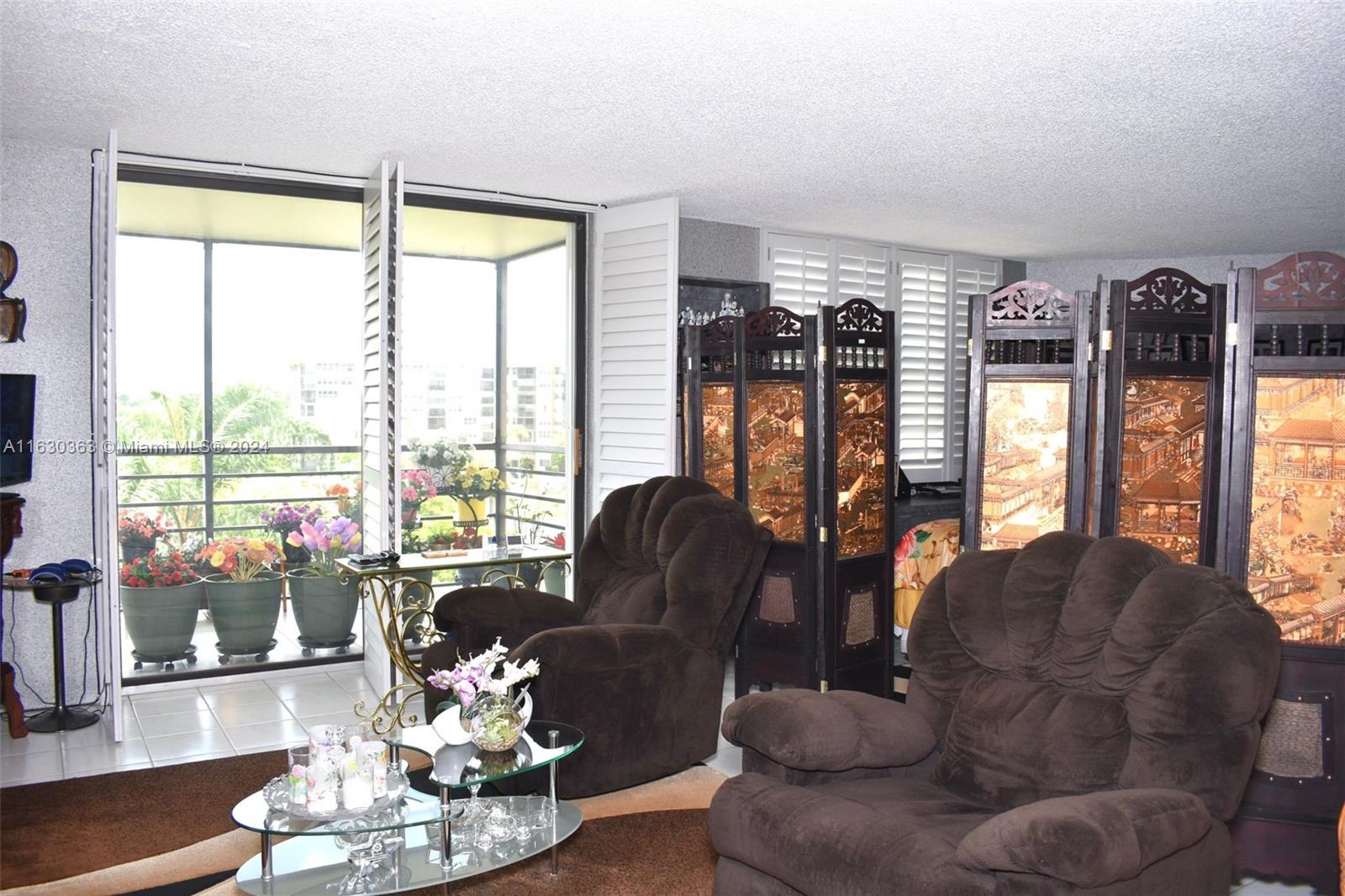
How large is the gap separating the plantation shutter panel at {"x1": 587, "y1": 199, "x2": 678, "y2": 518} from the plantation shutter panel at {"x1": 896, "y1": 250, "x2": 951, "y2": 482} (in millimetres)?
2156

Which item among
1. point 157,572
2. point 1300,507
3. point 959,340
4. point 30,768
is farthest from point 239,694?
point 959,340

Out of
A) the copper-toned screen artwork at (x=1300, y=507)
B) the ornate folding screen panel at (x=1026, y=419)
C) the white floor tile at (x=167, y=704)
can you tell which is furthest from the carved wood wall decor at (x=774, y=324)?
the white floor tile at (x=167, y=704)

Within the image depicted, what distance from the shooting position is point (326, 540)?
5.77 m

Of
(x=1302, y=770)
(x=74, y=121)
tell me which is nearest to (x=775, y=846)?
(x=1302, y=770)

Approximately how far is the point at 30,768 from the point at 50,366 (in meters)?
1.69

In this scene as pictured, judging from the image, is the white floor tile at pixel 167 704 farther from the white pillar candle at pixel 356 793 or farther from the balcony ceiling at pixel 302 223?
the white pillar candle at pixel 356 793

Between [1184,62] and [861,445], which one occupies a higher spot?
[1184,62]

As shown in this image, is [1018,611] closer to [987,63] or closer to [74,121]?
[987,63]

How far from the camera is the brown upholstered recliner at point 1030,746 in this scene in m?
2.06

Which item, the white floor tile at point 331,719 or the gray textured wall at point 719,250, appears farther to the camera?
the gray textured wall at point 719,250

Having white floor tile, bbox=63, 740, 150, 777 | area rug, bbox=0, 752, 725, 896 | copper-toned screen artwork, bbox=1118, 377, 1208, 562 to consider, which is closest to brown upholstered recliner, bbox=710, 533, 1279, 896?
area rug, bbox=0, 752, 725, 896

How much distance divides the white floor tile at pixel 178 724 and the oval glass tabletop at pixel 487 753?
1.78 metres

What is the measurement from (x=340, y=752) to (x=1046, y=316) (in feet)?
9.48

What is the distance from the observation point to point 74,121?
4113mm
